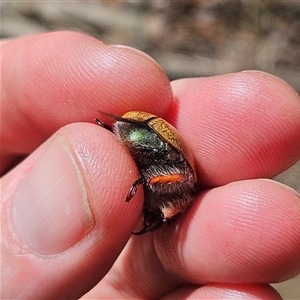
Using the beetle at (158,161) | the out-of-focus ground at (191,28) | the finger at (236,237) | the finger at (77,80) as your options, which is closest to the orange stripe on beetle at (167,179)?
the beetle at (158,161)

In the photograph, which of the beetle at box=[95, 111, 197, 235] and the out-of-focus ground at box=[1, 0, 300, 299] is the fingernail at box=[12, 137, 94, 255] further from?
the out-of-focus ground at box=[1, 0, 300, 299]

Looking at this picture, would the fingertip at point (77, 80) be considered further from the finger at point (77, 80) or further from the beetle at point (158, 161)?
the beetle at point (158, 161)

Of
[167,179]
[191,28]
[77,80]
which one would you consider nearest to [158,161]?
[167,179]

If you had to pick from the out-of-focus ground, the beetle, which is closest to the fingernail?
the beetle

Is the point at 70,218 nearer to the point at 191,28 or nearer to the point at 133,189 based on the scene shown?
the point at 133,189

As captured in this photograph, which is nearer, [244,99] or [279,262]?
[279,262]

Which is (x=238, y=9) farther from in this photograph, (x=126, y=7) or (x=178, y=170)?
(x=178, y=170)

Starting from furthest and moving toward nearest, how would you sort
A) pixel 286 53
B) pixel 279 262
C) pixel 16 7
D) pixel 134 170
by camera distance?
pixel 16 7
pixel 286 53
pixel 279 262
pixel 134 170

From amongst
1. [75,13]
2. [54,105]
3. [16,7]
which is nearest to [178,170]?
[54,105]
